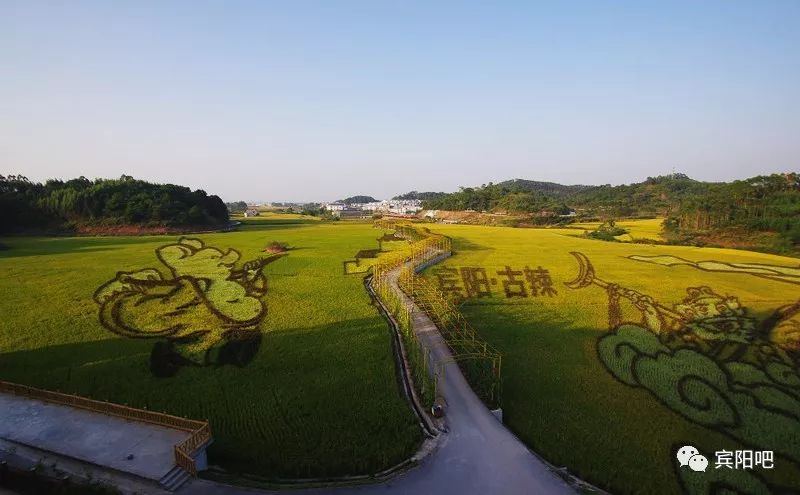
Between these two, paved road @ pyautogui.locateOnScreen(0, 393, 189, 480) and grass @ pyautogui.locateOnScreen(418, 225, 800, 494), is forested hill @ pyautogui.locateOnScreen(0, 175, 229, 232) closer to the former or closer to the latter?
grass @ pyautogui.locateOnScreen(418, 225, 800, 494)

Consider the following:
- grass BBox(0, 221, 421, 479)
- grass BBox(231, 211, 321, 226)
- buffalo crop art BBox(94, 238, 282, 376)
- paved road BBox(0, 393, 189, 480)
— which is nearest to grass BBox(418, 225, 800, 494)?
grass BBox(0, 221, 421, 479)

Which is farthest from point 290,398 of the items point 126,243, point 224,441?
point 126,243

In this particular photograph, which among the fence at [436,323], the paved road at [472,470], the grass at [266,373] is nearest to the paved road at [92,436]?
the grass at [266,373]

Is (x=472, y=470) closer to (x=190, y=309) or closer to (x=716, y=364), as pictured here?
(x=716, y=364)

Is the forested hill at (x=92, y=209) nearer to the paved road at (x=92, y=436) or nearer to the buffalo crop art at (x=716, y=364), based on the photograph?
the paved road at (x=92, y=436)

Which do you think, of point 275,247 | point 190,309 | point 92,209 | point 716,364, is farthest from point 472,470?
point 92,209
